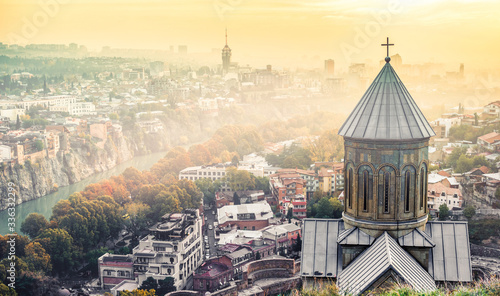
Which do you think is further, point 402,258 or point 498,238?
point 498,238

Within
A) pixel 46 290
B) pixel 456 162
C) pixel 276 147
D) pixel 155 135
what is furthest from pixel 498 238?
pixel 155 135

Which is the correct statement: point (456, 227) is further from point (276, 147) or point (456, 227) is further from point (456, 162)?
point (276, 147)

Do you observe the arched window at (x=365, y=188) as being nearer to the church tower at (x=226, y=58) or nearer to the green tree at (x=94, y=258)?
the green tree at (x=94, y=258)

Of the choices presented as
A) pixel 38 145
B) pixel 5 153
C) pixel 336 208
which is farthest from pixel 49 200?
pixel 336 208

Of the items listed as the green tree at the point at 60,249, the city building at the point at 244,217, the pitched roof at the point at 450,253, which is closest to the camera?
the pitched roof at the point at 450,253

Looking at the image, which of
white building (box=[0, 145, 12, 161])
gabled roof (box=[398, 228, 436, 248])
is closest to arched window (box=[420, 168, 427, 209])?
gabled roof (box=[398, 228, 436, 248])

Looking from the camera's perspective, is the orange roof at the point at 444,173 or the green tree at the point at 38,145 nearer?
the orange roof at the point at 444,173

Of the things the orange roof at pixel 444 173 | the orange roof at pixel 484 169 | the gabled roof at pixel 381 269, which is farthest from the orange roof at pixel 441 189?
the gabled roof at pixel 381 269

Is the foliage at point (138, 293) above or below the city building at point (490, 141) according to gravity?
below
